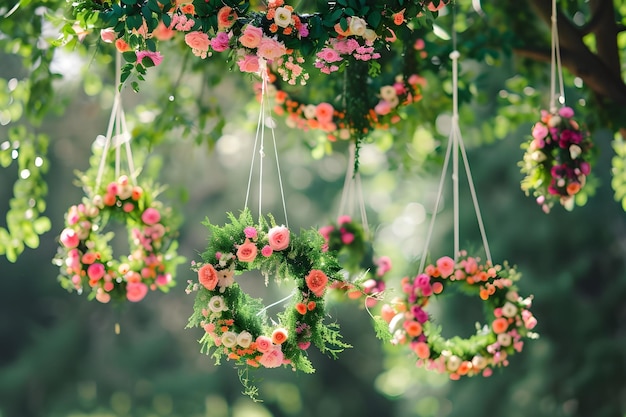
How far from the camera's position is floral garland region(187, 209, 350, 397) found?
6.17 feet

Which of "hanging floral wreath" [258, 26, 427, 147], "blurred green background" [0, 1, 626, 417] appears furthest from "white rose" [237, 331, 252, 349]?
"blurred green background" [0, 1, 626, 417]

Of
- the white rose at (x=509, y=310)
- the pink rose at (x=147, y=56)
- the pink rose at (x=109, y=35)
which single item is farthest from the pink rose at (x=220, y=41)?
the white rose at (x=509, y=310)

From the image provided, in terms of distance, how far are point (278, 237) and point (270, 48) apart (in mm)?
436

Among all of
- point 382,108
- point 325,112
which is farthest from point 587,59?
point 325,112

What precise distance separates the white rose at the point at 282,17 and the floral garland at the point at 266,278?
17.9 inches

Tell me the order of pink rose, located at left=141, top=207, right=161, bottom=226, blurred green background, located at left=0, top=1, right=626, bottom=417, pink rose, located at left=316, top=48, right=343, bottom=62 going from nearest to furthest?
pink rose, located at left=316, top=48, right=343, bottom=62 < pink rose, located at left=141, top=207, right=161, bottom=226 < blurred green background, located at left=0, top=1, right=626, bottom=417

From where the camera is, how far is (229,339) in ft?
6.18

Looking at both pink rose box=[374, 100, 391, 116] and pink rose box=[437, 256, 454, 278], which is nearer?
pink rose box=[437, 256, 454, 278]

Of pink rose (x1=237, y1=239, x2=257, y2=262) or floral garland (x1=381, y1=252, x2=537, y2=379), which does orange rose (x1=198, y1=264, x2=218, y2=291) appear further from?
floral garland (x1=381, y1=252, x2=537, y2=379)

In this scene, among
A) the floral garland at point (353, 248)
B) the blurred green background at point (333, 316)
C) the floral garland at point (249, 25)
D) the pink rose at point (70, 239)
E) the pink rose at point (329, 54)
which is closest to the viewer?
the floral garland at point (249, 25)

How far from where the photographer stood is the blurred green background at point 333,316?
6.21m

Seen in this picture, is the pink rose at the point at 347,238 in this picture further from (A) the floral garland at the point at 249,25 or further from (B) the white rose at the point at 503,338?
(A) the floral garland at the point at 249,25

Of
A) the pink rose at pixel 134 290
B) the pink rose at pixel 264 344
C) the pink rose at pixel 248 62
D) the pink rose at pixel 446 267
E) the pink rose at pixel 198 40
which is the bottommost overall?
the pink rose at pixel 134 290

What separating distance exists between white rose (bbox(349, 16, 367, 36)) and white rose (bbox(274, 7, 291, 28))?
0.14 metres
